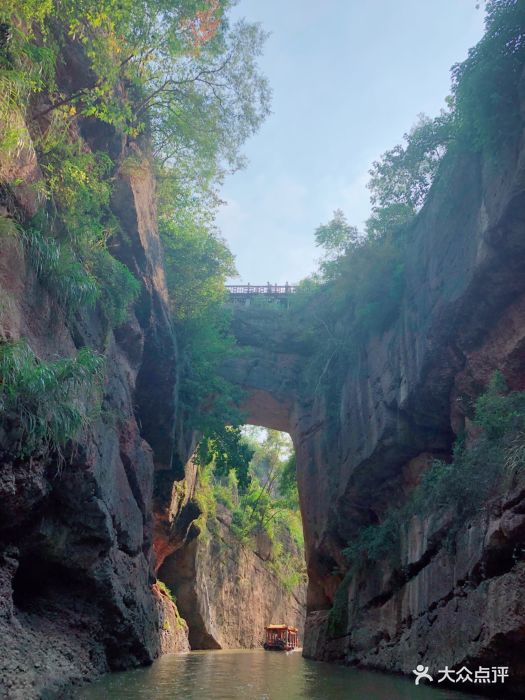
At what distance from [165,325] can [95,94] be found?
618cm

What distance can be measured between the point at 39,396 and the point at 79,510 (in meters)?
2.66

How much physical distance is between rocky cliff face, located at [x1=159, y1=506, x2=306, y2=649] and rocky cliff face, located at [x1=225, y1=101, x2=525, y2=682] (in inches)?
286

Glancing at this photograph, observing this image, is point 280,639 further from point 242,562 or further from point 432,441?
point 432,441

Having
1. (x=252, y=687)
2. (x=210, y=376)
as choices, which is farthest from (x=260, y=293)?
(x=252, y=687)

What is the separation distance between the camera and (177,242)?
1855 centimetres

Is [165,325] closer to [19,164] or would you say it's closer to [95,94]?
[95,94]

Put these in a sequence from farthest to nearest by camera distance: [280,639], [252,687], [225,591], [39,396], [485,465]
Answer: [225,591] < [280,639] < [485,465] < [252,687] < [39,396]

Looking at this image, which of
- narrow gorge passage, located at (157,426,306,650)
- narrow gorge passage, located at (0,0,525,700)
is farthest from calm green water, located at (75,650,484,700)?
narrow gorge passage, located at (157,426,306,650)

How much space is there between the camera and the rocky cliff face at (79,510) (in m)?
6.60

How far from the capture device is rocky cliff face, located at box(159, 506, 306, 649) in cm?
2491

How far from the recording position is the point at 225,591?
29.9 m

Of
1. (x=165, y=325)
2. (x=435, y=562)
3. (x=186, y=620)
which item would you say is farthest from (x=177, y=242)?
(x=186, y=620)

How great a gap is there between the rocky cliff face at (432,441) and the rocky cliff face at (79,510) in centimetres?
490

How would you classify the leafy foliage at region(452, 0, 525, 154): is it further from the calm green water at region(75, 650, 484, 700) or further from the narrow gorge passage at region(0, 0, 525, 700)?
the calm green water at region(75, 650, 484, 700)
